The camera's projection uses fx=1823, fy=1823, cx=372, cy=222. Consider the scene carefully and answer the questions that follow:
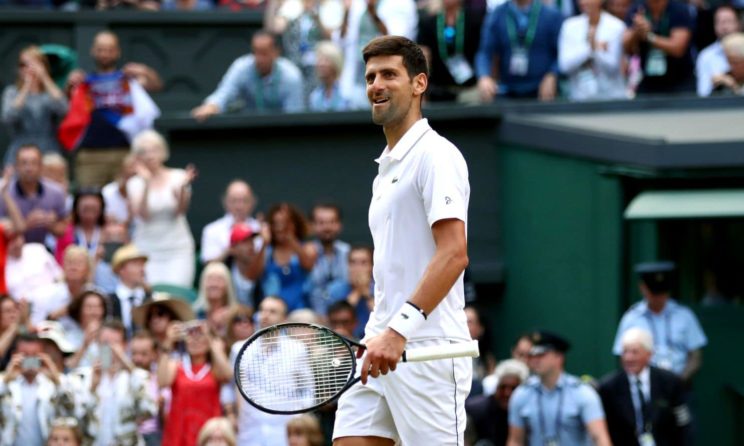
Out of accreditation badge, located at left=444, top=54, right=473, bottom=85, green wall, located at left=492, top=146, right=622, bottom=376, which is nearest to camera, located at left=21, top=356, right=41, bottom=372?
green wall, located at left=492, top=146, right=622, bottom=376

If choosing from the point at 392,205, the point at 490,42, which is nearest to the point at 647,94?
the point at 490,42

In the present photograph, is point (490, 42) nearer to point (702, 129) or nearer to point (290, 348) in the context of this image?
point (702, 129)

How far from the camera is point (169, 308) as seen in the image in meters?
12.3

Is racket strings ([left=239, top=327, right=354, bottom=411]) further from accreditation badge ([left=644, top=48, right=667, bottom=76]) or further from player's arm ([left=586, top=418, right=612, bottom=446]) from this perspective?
accreditation badge ([left=644, top=48, right=667, bottom=76])

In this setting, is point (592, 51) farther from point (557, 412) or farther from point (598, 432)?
Answer: point (598, 432)

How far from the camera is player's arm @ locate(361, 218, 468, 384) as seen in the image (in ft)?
20.1

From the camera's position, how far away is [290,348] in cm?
665

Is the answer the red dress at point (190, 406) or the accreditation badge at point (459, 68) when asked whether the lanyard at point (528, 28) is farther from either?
the red dress at point (190, 406)

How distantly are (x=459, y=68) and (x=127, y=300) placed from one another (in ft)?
13.5

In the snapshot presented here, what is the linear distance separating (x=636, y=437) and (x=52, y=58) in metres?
6.89

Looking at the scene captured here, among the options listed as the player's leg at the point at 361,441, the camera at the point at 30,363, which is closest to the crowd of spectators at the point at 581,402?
the camera at the point at 30,363

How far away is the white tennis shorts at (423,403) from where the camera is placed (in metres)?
6.46

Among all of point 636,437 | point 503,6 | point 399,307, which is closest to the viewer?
point 399,307

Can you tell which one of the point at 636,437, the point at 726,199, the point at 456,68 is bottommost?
the point at 636,437
